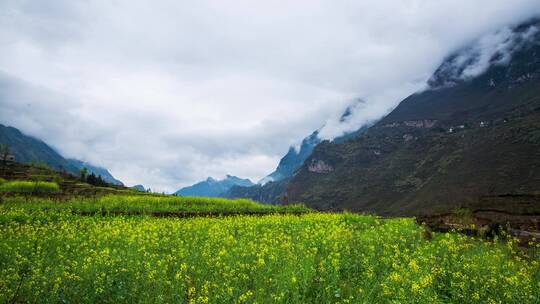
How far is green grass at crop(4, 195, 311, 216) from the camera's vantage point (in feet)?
78.9

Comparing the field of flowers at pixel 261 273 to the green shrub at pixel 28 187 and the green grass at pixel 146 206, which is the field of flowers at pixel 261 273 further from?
the green shrub at pixel 28 187

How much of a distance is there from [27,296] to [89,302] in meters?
1.43

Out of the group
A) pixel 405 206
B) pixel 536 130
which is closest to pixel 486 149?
pixel 536 130

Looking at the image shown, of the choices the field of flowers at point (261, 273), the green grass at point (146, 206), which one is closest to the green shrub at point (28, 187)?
the green grass at point (146, 206)

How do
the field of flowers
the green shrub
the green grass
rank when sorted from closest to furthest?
the field of flowers → the green grass → the green shrub

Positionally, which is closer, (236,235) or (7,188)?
(236,235)

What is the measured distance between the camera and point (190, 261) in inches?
433

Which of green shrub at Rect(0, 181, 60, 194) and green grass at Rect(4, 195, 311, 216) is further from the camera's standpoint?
green shrub at Rect(0, 181, 60, 194)

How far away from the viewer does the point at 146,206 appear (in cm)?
2844

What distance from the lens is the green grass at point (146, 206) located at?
24.0 metres

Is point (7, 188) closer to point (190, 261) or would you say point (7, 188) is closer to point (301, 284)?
point (190, 261)

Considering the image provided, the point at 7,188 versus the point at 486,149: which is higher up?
the point at 486,149

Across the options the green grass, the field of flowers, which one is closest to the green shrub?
the green grass

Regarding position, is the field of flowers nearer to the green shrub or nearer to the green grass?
the green grass
